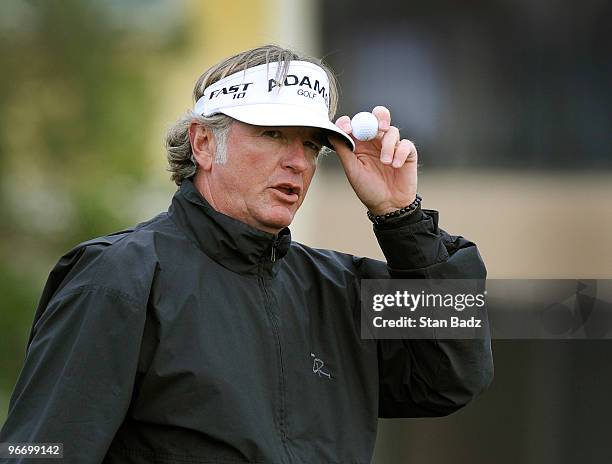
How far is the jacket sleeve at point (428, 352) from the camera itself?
8.82ft

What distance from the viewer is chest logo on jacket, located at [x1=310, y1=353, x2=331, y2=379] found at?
2537 millimetres

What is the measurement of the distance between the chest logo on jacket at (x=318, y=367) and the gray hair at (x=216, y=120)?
0.49 meters

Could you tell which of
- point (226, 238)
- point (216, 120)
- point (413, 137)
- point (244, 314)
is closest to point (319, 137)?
point (216, 120)

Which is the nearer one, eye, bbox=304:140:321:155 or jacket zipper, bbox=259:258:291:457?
jacket zipper, bbox=259:258:291:457

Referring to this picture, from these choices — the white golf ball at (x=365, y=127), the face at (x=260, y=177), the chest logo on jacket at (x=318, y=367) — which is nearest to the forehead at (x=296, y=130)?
the face at (x=260, y=177)

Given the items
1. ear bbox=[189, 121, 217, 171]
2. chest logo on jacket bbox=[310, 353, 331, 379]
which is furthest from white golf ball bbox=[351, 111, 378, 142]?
chest logo on jacket bbox=[310, 353, 331, 379]

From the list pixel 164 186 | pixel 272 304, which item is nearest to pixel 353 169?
pixel 272 304

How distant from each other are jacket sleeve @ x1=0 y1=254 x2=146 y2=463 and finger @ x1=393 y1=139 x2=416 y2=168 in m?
0.76

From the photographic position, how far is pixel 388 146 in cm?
273

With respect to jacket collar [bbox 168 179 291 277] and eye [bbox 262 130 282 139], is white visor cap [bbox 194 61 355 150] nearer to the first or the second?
eye [bbox 262 130 282 139]

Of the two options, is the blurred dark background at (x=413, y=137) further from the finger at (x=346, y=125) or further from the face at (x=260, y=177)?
the face at (x=260, y=177)

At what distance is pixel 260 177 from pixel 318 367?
0.44 m

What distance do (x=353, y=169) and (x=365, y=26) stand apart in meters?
3.32

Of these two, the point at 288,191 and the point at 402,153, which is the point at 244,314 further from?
the point at 402,153
